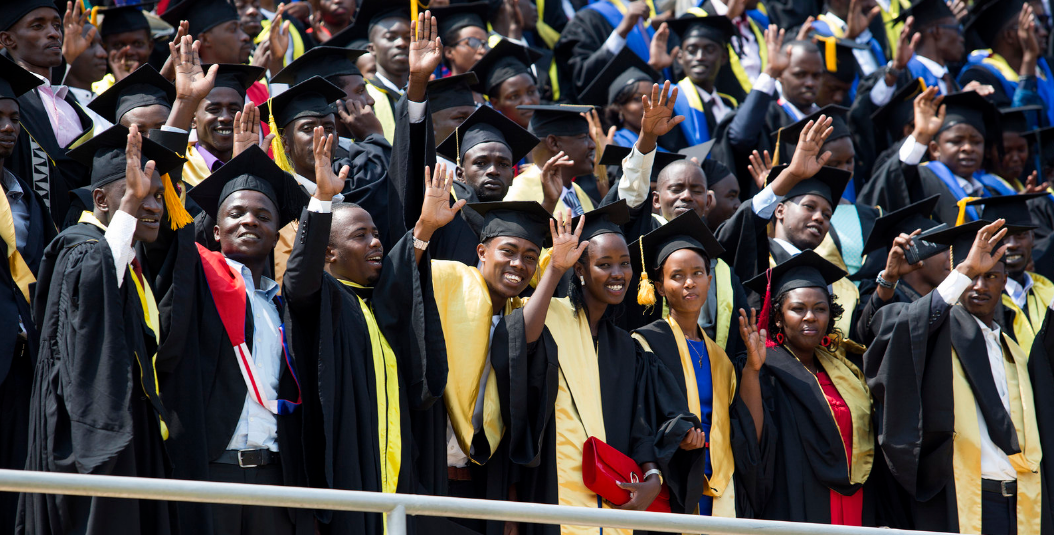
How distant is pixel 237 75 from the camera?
6113mm

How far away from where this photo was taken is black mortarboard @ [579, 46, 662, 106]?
801 cm

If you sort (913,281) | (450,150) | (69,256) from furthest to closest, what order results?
(913,281) < (450,150) < (69,256)

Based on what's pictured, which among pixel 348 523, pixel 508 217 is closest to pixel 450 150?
pixel 508 217

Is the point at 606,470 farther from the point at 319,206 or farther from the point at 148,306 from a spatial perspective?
the point at 148,306

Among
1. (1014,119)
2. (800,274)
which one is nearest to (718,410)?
(800,274)

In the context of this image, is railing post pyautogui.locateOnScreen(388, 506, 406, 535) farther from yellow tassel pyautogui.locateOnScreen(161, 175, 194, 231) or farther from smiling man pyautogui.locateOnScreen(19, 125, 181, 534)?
yellow tassel pyautogui.locateOnScreen(161, 175, 194, 231)

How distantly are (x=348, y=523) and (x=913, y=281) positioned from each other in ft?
12.2

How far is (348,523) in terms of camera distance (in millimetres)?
4449

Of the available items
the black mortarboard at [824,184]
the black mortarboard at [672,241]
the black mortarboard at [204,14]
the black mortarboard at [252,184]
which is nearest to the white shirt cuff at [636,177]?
the black mortarboard at [672,241]

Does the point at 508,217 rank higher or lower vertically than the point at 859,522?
higher

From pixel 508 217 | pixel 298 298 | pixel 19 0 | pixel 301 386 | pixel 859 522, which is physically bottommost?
pixel 859 522

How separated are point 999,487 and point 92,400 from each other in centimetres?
425

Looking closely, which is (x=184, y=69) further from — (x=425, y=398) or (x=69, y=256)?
(x=425, y=398)

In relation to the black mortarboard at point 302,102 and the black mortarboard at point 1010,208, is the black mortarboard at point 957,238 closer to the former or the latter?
the black mortarboard at point 1010,208
